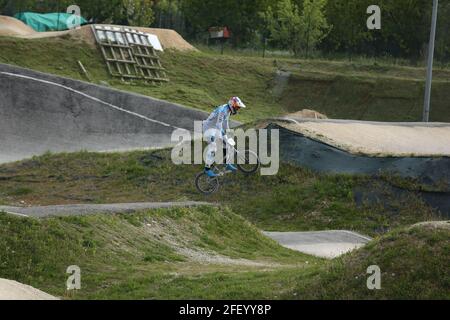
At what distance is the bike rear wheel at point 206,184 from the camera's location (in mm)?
25047

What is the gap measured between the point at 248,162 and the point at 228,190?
0.93 m

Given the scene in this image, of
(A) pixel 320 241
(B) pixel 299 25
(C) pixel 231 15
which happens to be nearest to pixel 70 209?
(A) pixel 320 241

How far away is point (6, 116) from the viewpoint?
35.0m

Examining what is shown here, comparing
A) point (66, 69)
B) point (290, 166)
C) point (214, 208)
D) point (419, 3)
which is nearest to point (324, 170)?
point (290, 166)

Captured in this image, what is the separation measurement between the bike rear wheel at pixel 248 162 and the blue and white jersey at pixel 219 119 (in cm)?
224

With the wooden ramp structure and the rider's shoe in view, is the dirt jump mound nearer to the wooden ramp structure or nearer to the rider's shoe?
the wooden ramp structure

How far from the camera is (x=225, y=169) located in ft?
82.0

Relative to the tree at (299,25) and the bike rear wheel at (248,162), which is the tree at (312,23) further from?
the bike rear wheel at (248,162)

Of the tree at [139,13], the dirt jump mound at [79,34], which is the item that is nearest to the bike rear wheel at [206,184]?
the dirt jump mound at [79,34]

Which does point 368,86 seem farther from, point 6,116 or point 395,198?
point 395,198

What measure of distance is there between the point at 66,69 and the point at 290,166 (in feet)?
62.0

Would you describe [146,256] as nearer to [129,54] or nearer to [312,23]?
[129,54]

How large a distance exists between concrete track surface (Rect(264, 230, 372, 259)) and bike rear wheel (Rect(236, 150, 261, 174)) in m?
3.55
